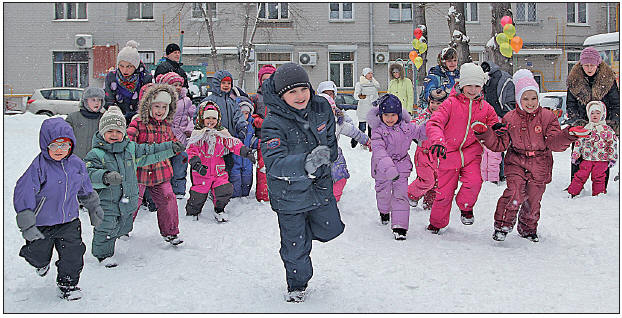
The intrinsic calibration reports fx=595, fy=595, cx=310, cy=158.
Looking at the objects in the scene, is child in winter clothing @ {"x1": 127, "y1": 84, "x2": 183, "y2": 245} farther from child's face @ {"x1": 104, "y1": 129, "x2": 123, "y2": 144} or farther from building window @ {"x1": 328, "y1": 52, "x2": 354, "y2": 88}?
building window @ {"x1": 328, "y1": 52, "x2": 354, "y2": 88}

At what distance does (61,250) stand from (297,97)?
2144 mm

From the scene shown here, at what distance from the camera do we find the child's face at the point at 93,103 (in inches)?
259

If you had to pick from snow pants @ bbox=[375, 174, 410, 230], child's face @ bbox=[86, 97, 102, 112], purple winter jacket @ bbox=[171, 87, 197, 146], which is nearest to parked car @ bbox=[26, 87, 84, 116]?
purple winter jacket @ bbox=[171, 87, 197, 146]

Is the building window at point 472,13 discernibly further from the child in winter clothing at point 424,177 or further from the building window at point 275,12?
the child in winter clothing at point 424,177

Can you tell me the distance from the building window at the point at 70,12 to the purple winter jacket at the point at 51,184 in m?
25.2

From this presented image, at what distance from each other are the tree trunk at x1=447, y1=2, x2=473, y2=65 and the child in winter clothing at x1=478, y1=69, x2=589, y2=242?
6.96 metres

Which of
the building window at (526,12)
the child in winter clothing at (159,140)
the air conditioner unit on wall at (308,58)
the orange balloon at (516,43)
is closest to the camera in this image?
the child in winter clothing at (159,140)

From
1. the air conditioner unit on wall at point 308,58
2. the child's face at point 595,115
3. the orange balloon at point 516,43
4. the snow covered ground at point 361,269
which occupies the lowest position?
the snow covered ground at point 361,269

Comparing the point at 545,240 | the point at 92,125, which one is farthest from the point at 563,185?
the point at 92,125

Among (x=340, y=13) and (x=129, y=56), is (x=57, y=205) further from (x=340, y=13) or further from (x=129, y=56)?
(x=340, y=13)

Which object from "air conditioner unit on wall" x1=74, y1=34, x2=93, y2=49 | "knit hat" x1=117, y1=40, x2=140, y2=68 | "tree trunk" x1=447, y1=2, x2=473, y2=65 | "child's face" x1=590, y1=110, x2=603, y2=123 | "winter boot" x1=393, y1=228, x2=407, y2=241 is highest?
"air conditioner unit on wall" x1=74, y1=34, x2=93, y2=49

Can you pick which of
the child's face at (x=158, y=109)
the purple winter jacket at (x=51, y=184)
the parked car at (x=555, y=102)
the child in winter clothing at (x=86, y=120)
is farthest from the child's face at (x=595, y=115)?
the parked car at (x=555, y=102)

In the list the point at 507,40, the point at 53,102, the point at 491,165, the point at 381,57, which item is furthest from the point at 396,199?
the point at 381,57

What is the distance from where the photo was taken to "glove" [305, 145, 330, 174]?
414 centimetres
